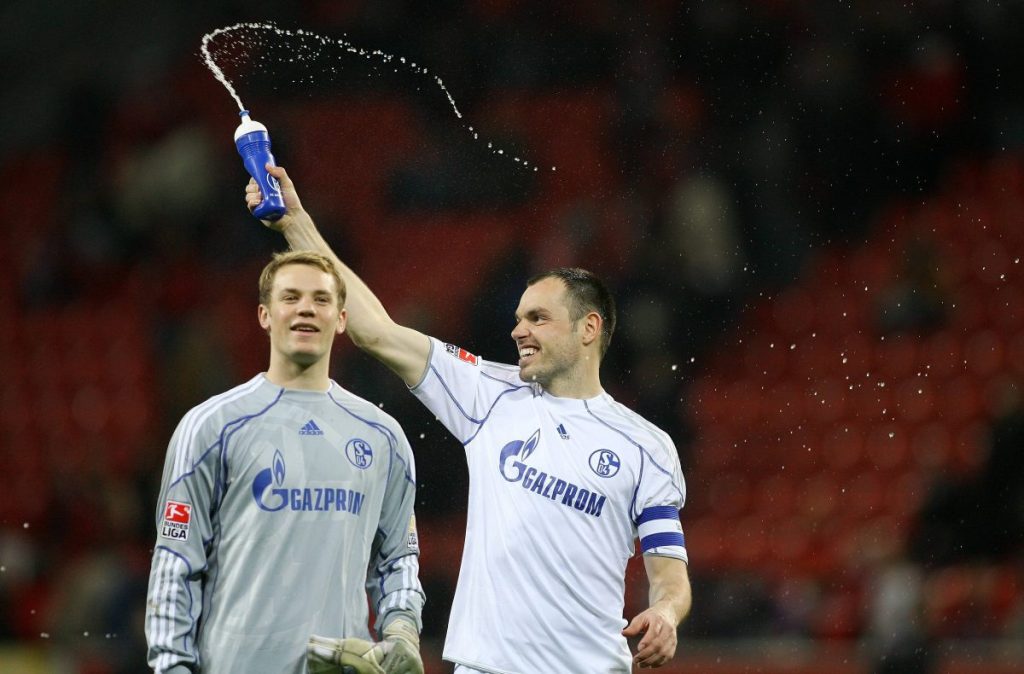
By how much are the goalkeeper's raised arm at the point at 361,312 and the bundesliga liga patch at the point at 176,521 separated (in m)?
0.86

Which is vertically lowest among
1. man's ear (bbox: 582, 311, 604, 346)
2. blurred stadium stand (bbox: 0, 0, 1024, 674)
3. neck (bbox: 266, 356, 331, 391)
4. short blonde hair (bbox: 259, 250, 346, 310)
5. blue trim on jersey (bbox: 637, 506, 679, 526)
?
blue trim on jersey (bbox: 637, 506, 679, 526)

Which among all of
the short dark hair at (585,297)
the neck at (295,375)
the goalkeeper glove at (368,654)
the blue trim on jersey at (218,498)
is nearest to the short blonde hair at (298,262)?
the neck at (295,375)

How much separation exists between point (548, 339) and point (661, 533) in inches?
26.2

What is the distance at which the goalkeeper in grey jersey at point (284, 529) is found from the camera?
3.18m

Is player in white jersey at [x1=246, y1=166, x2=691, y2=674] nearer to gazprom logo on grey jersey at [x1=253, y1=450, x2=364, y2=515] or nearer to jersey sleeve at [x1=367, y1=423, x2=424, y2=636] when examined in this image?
jersey sleeve at [x1=367, y1=423, x2=424, y2=636]

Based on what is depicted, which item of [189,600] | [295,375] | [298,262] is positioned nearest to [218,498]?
[189,600]

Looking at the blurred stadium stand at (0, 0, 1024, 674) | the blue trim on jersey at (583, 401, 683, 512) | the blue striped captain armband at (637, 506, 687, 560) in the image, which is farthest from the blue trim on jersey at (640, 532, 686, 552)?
the blurred stadium stand at (0, 0, 1024, 674)

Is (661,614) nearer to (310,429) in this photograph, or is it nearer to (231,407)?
(310,429)

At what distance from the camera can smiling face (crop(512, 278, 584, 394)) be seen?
4297 millimetres

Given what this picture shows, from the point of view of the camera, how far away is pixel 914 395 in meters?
9.31

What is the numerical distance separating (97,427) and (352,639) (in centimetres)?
713

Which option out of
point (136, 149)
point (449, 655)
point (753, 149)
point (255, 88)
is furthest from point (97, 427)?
point (449, 655)

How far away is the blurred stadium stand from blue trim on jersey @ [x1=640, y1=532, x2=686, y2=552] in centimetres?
333

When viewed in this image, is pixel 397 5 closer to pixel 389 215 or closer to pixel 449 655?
pixel 389 215
